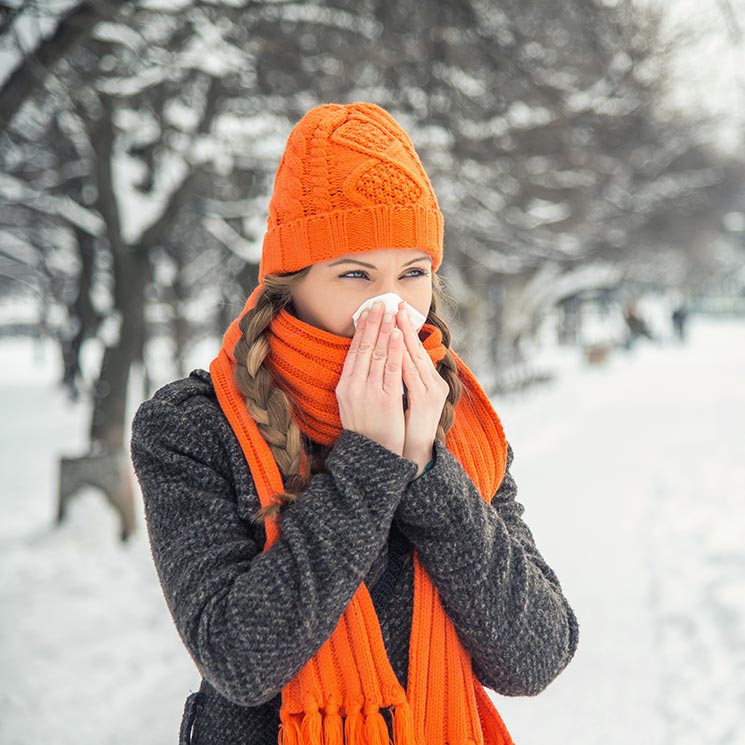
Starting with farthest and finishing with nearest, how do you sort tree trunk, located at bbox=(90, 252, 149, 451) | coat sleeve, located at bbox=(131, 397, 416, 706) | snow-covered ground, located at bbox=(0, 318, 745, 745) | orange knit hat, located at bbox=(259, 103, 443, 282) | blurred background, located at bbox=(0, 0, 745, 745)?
tree trunk, located at bbox=(90, 252, 149, 451), blurred background, located at bbox=(0, 0, 745, 745), snow-covered ground, located at bbox=(0, 318, 745, 745), orange knit hat, located at bbox=(259, 103, 443, 282), coat sleeve, located at bbox=(131, 397, 416, 706)

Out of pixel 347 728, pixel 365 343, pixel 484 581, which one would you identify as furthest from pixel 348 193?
pixel 347 728

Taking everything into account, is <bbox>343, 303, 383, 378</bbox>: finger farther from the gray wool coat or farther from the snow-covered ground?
the snow-covered ground

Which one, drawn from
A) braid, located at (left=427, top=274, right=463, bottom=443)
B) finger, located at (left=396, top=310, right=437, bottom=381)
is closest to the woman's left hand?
finger, located at (left=396, top=310, right=437, bottom=381)

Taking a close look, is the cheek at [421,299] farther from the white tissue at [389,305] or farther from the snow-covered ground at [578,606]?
the snow-covered ground at [578,606]

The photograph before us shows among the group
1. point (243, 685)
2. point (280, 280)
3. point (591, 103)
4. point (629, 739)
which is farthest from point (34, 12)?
point (591, 103)

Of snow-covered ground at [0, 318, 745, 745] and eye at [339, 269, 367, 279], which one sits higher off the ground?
eye at [339, 269, 367, 279]

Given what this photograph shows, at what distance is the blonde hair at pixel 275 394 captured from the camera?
1.46 m

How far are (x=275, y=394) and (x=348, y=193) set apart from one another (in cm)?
41

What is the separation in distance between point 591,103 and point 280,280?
1073 centimetres

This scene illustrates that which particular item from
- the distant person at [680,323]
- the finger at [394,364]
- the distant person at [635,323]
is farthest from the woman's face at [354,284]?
the distant person at [680,323]

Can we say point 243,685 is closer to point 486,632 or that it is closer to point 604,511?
point 486,632

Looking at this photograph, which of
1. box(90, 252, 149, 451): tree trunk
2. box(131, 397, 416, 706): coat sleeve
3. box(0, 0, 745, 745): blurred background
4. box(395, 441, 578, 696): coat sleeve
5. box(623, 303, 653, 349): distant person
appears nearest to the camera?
box(131, 397, 416, 706): coat sleeve

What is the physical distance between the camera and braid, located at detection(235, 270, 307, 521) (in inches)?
57.4

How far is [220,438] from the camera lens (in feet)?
4.85
